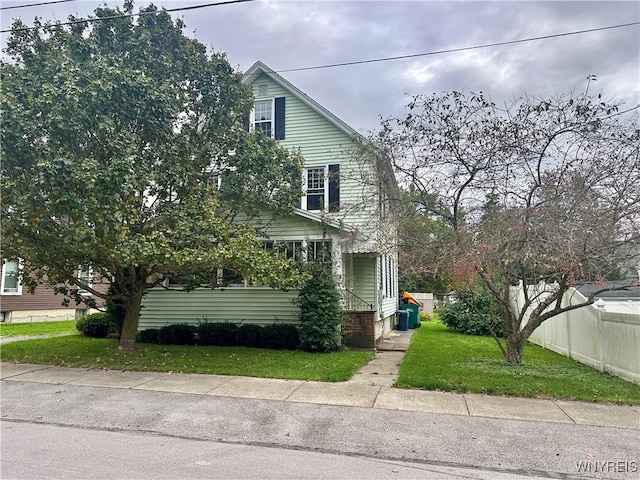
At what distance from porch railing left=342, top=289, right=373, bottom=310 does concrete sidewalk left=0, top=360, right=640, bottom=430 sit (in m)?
3.79

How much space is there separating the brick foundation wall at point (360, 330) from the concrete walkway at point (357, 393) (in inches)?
103

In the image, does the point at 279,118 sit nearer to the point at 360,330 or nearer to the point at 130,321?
→ the point at 360,330

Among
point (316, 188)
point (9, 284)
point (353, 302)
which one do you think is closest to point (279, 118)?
point (316, 188)

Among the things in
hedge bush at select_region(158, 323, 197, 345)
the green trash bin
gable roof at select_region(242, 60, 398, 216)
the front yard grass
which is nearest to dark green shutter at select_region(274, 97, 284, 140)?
gable roof at select_region(242, 60, 398, 216)

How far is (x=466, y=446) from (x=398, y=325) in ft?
46.6

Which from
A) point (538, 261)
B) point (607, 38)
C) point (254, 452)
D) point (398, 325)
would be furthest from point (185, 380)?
point (398, 325)

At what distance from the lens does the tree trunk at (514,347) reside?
31.7 ft

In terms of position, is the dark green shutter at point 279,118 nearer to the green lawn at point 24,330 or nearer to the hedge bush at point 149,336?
the hedge bush at point 149,336

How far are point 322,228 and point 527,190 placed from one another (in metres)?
5.55

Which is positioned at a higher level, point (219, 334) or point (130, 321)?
point (130, 321)

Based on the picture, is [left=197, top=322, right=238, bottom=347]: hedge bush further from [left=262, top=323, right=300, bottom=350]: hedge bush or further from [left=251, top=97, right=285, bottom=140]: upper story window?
[left=251, top=97, right=285, bottom=140]: upper story window

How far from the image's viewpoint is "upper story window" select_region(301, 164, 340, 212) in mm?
14578

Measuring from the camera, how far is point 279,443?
5242 mm

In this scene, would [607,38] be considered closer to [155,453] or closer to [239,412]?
[239,412]
